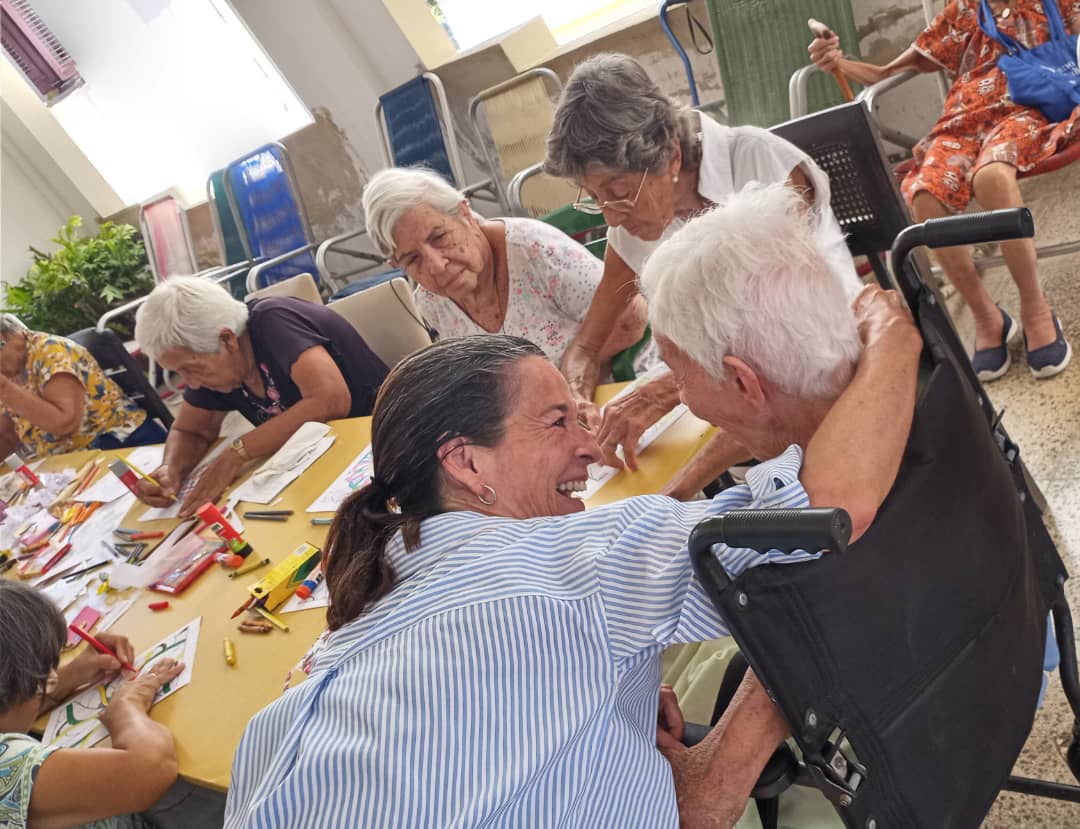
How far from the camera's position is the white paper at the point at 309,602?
1.68 m

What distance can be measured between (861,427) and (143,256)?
7.19 metres

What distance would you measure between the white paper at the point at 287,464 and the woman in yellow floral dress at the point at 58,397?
5.19ft

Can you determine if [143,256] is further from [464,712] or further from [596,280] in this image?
[464,712]

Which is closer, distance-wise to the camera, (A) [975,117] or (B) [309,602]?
(B) [309,602]

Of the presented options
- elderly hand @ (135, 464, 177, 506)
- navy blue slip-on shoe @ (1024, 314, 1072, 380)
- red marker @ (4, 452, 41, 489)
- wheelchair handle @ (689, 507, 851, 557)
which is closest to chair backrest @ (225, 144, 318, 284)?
red marker @ (4, 452, 41, 489)

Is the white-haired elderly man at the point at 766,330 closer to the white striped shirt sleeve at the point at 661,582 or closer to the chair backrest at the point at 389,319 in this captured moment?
the white striped shirt sleeve at the point at 661,582

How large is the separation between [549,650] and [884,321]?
564 mm

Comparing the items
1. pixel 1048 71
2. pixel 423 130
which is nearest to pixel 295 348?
pixel 1048 71

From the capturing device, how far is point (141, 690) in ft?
5.34

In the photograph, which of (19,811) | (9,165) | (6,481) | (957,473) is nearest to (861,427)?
(957,473)

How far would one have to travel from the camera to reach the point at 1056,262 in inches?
114

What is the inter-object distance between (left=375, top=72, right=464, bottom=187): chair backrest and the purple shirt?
228 cm

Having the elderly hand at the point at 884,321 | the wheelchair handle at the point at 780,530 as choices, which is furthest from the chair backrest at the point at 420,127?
the wheelchair handle at the point at 780,530

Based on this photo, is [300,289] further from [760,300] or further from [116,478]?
[760,300]
